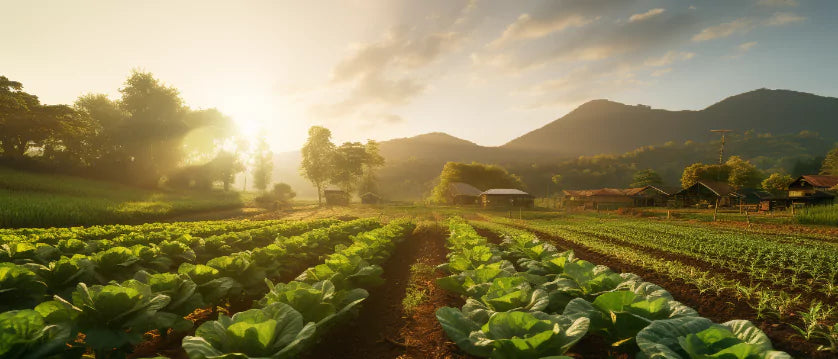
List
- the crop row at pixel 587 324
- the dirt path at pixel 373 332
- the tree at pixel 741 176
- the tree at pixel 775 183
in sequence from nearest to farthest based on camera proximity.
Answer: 1. the crop row at pixel 587 324
2. the dirt path at pixel 373 332
3. the tree at pixel 775 183
4. the tree at pixel 741 176

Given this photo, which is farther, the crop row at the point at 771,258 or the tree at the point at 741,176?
the tree at the point at 741,176

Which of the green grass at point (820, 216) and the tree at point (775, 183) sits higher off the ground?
the tree at point (775, 183)

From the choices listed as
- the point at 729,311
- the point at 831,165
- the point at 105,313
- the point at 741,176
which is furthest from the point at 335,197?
the point at 831,165

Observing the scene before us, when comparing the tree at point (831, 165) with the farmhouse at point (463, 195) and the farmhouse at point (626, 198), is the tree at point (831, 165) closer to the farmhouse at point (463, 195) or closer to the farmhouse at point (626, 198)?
the farmhouse at point (626, 198)

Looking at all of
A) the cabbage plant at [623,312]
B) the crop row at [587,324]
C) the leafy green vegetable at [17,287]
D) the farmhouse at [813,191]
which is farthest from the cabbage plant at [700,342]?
the farmhouse at [813,191]

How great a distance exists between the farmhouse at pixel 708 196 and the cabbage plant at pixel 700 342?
56.4 m

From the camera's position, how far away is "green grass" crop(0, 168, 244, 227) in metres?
16.7

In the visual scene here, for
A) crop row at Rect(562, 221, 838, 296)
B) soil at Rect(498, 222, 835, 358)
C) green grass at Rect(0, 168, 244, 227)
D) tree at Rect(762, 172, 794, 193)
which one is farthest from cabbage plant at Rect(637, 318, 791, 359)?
tree at Rect(762, 172, 794, 193)

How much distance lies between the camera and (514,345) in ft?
7.99

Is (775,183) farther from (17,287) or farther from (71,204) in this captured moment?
(71,204)

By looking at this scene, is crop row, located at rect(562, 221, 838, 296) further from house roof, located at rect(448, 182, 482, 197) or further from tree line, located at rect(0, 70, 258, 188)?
tree line, located at rect(0, 70, 258, 188)

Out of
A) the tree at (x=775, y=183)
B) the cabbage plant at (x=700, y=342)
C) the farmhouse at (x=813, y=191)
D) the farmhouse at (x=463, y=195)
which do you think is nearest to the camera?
the cabbage plant at (x=700, y=342)

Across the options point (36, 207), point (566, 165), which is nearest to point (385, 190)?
point (566, 165)

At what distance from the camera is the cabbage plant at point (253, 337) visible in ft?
8.15
